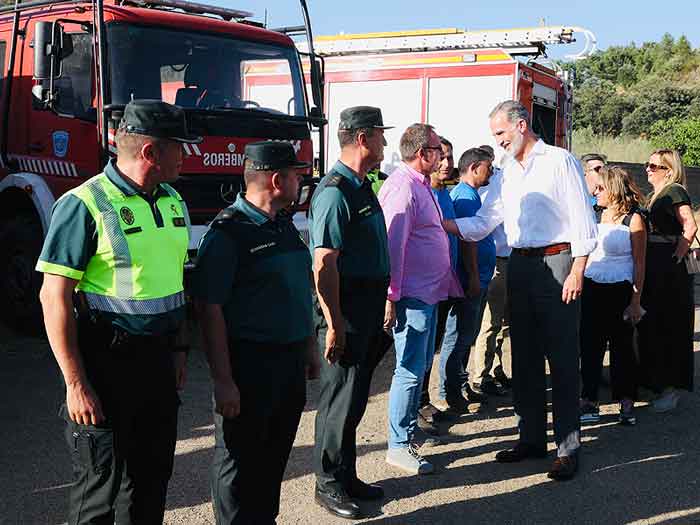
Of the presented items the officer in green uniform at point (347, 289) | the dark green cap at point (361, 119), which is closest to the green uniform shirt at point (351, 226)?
the officer in green uniform at point (347, 289)

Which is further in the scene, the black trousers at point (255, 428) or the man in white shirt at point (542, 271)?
the man in white shirt at point (542, 271)

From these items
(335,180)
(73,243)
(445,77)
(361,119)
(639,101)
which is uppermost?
(639,101)

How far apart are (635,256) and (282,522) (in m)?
3.11

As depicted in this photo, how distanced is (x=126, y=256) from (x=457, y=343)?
11.1 feet

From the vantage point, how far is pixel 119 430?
2924 millimetres

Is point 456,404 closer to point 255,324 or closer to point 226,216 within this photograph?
point 255,324

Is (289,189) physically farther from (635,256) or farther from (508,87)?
(508,87)

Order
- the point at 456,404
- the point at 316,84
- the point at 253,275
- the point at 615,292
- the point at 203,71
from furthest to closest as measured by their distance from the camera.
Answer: the point at 316,84
the point at 203,71
the point at 615,292
the point at 456,404
the point at 253,275

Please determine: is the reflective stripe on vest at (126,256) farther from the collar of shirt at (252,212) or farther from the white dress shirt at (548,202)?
the white dress shirt at (548,202)

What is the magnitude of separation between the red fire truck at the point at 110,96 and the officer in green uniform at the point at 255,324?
349cm

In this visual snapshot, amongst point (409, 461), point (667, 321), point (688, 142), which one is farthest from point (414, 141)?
point (688, 142)

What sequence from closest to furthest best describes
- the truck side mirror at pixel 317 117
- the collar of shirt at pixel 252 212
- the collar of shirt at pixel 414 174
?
the collar of shirt at pixel 252 212, the collar of shirt at pixel 414 174, the truck side mirror at pixel 317 117

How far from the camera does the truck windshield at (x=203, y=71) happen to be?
21.2 ft

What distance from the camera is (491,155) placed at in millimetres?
6168
